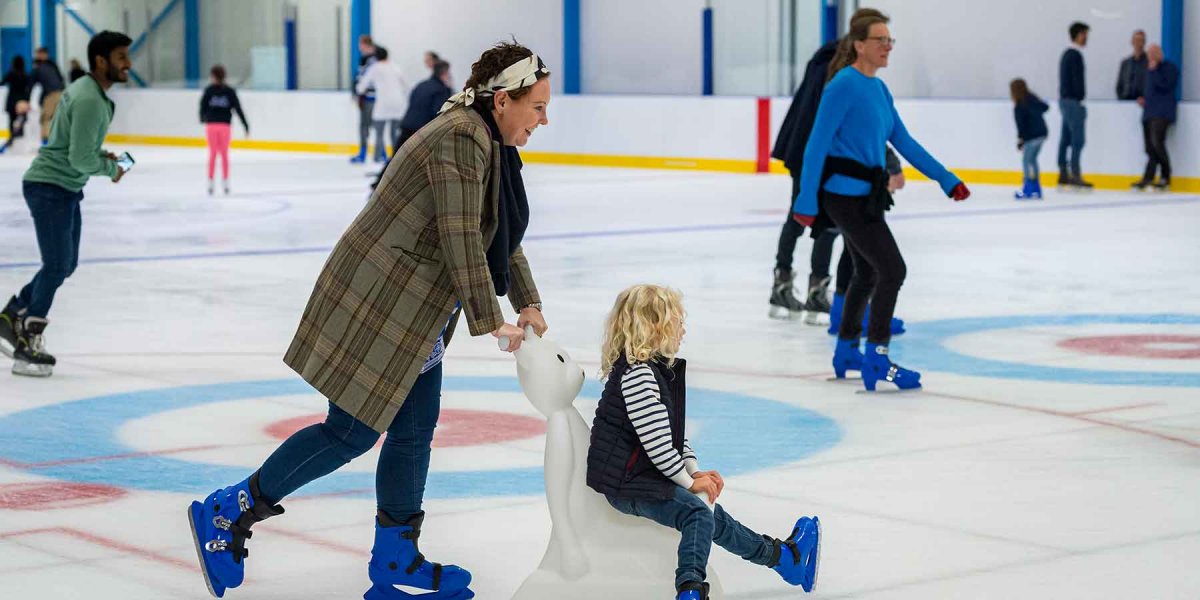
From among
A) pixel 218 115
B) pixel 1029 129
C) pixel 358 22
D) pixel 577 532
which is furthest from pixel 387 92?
pixel 577 532

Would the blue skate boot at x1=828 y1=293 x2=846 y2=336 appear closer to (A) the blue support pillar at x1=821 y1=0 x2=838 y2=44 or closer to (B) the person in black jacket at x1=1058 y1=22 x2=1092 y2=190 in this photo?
(B) the person in black jacket at x1=1058 y1=22 x2=1092 y2=190

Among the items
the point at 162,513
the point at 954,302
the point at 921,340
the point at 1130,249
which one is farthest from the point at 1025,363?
the point at 1130,249

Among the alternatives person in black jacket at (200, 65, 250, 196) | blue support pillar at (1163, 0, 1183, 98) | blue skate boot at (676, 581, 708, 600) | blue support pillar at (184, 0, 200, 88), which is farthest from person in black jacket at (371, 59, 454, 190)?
blue support pillar at (184, 0, 200, 88)

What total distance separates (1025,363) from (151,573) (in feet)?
16.5

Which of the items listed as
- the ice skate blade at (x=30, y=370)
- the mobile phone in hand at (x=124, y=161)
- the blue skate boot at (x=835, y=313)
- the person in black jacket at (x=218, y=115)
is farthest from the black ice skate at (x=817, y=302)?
the person in black jacket at (x=218, y=115)

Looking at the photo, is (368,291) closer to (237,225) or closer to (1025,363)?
(1025,363)

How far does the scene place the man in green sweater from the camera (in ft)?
25.4

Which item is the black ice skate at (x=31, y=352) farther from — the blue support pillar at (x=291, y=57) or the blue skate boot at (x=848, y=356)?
the blue support pillar at (x=291, y=57)

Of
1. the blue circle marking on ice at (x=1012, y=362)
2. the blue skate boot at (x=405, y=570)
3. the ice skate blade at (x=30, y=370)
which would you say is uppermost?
the blue skate boot at (x=405, y=570)

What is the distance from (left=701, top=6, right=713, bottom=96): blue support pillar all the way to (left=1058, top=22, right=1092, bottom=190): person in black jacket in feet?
24.1

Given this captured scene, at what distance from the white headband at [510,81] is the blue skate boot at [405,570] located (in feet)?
3.39

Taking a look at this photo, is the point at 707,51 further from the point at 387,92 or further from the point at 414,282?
the point at 414,282

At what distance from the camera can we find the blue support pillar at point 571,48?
29844mm

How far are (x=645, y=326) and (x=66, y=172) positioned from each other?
4256 mm
